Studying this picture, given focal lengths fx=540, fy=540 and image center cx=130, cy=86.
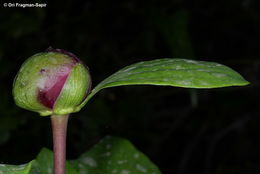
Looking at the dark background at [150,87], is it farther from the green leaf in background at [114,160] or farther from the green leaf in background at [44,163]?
the green leaf in background at [44,163]

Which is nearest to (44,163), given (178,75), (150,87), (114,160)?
(114,160)

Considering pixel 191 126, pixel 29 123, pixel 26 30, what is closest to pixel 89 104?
pixel 29 123

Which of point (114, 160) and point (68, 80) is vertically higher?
point (68, 80)

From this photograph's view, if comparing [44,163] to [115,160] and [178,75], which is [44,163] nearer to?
[115,160]

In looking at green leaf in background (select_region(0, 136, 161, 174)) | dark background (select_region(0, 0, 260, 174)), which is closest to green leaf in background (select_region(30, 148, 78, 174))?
green leaf in background (select_region(0, 136, 161, 174))

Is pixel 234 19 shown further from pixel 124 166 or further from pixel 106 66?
pixel 124 166

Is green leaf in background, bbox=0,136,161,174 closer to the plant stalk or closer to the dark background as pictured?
the plant stalk
